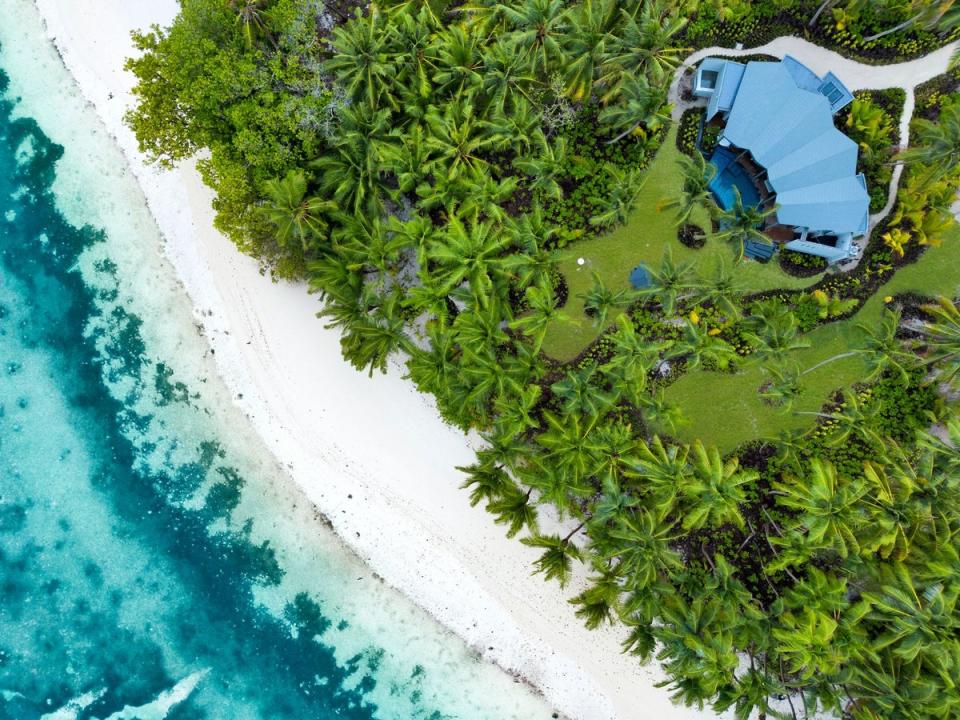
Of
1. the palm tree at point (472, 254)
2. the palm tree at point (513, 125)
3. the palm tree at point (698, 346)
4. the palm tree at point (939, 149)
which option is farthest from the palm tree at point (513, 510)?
the palm tree at point (939, 149)

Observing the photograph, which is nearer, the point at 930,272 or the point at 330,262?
the point at 330,262

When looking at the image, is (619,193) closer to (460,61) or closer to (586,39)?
(586,39)

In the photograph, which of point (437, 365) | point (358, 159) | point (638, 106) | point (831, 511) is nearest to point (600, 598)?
point (831, 511)

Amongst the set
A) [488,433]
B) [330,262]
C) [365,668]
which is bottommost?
[365,668]

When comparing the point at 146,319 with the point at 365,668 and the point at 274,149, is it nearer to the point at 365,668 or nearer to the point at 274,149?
the point at 274,149

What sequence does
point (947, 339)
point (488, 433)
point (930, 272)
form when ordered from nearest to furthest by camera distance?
point (947, 339) → point (930, 272) → point (488, 433)

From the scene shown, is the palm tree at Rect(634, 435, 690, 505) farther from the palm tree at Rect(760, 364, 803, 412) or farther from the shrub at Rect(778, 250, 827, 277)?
the shrub at Rect(778, 250, 827, 277)

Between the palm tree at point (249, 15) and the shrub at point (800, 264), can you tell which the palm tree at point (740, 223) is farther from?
the palm tree at point (249, 15)

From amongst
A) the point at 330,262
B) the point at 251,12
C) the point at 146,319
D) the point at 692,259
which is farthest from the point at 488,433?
the point at 251,12
